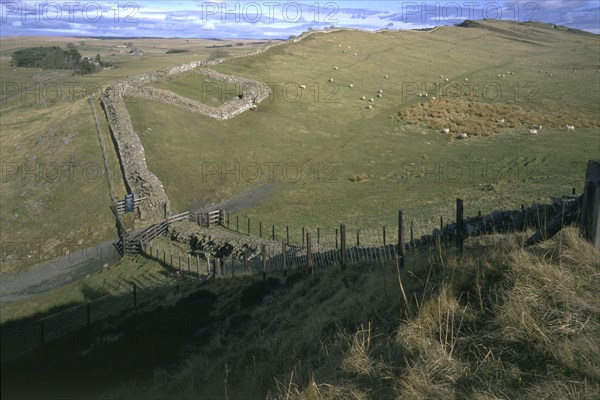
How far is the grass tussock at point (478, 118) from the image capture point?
45.2 meters

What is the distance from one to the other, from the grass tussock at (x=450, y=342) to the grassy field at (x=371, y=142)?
13.2m

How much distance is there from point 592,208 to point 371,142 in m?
35.6

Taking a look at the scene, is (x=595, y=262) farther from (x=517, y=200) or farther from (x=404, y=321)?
(x=517, y=200)

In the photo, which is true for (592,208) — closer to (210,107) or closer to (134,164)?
(134,164)

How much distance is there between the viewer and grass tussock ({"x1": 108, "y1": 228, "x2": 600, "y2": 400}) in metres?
4.67

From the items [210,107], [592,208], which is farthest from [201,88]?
[592,208]

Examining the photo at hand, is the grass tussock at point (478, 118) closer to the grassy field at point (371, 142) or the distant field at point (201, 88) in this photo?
the grassy field at point (371, 142)

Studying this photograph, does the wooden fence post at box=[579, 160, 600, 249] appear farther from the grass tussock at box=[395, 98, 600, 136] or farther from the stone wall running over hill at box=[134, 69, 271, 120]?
the grass tussock at box=[395, 98, 600, 136]

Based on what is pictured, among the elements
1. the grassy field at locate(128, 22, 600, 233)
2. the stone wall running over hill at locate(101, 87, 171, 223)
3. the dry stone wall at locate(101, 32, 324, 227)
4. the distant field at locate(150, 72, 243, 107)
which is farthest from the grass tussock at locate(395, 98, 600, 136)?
the stone wall running over hill at locate(101, 87, 171, 223)

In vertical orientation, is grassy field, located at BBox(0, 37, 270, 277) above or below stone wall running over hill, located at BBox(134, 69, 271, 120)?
below

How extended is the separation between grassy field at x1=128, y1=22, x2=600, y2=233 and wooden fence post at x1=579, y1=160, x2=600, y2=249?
43.8ft

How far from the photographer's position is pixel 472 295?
6.22 meters

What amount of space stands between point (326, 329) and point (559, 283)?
132 inches

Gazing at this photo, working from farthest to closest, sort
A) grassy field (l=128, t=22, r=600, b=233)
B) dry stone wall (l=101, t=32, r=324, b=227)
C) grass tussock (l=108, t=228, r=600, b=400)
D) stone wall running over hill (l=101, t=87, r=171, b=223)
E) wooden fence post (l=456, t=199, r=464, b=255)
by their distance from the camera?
1. dry stone wall (l=101, t=32, r=324, b=227)
2. stone wall running over hill (l=101, t=87, r=171, b=223)
3. grassy field (l=128, t=22, r=600, b=233)
4. wooden fence post (l=456, t=199, r=464, b=255)
5. grass tussock (l=108, t=228, r=600, b=400)
